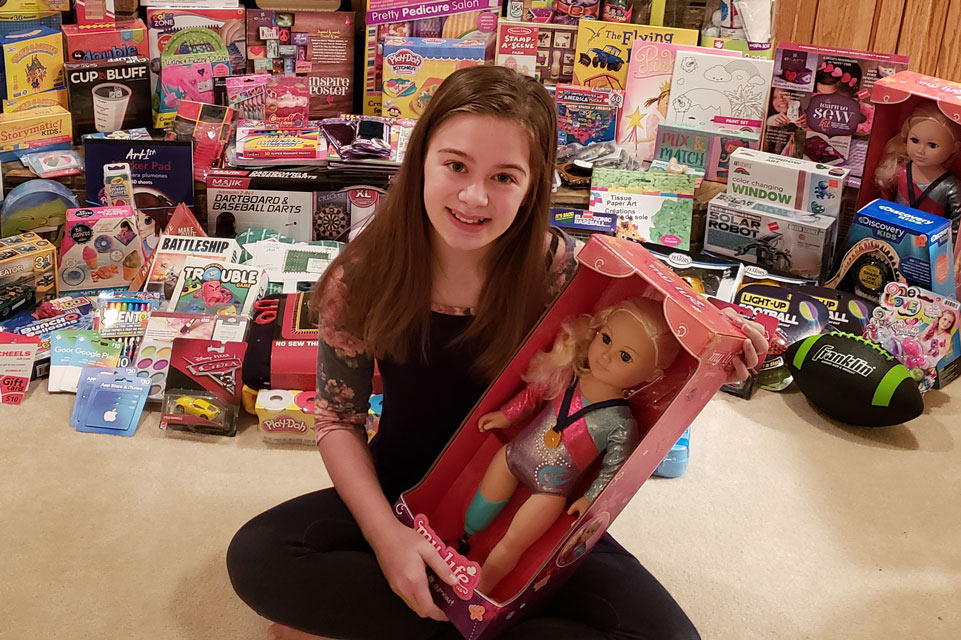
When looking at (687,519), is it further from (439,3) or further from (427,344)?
(439,3)

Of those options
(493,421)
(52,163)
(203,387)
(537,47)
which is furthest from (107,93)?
(493,421)

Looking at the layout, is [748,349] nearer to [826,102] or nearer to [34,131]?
[826,102]

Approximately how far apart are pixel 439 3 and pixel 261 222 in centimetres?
81

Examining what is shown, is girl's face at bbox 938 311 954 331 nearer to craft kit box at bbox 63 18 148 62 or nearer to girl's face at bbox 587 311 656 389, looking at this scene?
girl's face at bbox 587 311 656 389

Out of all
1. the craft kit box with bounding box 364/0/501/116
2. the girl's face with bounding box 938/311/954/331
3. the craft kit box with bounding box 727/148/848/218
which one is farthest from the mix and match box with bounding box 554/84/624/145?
the girl's face with bounding box 938/311/954/331

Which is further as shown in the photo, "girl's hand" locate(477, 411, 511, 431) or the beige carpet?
the beige carpet

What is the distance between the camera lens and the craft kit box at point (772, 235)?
258cm

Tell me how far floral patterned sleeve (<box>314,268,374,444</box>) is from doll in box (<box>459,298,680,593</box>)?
0.71 ft

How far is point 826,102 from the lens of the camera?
2.75 meters

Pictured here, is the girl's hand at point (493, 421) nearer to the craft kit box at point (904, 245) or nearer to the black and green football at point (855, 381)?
the black and green football at point (855, 381)

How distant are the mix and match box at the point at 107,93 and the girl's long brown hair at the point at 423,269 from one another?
164 centimetres

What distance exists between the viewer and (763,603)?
1.71m

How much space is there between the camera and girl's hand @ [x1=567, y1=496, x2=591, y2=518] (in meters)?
1.19

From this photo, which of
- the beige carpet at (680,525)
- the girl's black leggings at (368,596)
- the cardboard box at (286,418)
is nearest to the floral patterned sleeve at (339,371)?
the girl's black leggings at (368,596)
